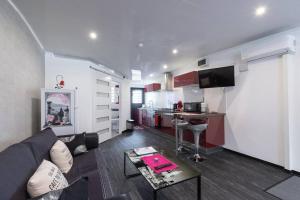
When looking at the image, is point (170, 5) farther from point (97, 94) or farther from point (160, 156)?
point (97, 94)

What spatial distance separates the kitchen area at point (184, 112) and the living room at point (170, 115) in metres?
0.05

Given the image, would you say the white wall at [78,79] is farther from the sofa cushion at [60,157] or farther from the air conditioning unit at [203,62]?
the air conditioning unit at [203,62]

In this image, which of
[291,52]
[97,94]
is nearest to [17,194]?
[97,94]

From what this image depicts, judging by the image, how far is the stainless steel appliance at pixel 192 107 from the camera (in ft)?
13.6

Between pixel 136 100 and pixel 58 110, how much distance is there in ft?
17.5

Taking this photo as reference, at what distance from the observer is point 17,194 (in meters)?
0.91

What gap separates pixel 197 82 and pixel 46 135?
12.2 ft

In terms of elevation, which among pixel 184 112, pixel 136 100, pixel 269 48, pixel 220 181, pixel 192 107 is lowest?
pixel 220 181

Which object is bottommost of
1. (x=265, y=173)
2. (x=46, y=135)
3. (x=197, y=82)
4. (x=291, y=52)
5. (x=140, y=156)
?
(x=265, y=173)

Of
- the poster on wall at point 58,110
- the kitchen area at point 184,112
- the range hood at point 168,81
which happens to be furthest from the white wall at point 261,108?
the poster on wall at point 58,110

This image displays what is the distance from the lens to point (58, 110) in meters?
2.86

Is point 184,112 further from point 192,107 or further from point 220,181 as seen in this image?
point 220,181

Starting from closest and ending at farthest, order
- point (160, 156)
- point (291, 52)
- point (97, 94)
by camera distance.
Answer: point (160, 156) < point (291, 52) < point (97, 94)

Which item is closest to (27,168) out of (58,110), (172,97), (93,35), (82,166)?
(82,166)
